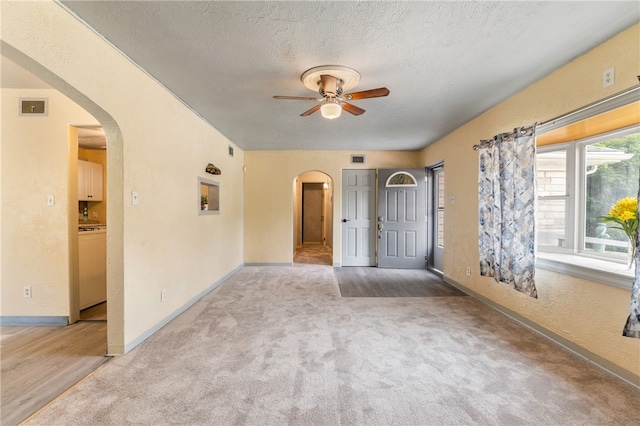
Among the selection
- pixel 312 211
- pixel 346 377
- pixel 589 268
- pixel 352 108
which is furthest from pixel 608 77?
pixel 312 211

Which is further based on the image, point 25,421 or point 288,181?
point 288,181

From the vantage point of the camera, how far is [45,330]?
9.31 feet

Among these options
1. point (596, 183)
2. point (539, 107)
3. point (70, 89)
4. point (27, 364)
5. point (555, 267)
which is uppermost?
point (539, 107)

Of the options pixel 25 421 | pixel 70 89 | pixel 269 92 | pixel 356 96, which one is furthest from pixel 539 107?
pixel 25 421

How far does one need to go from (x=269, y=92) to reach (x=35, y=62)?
180 centimetres

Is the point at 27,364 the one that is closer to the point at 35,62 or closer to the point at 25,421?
the point at 25,421

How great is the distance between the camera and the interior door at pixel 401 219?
5.69m

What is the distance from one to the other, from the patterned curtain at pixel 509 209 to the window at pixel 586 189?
1.54 ft

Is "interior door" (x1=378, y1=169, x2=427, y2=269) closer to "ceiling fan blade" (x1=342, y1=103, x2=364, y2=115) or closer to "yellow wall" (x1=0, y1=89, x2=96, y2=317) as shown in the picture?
"ceiling fan blade" (x1=342, y1=103, x2=364, y2=115)

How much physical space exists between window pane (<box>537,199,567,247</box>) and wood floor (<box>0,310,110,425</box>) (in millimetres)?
4379

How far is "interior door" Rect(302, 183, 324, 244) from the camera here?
1004cm

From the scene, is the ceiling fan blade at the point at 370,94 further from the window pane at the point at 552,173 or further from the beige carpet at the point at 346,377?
the beige carpet at the point at 346,377

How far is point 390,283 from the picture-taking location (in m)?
4.67

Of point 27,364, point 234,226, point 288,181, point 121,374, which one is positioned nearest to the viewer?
point 121,374
